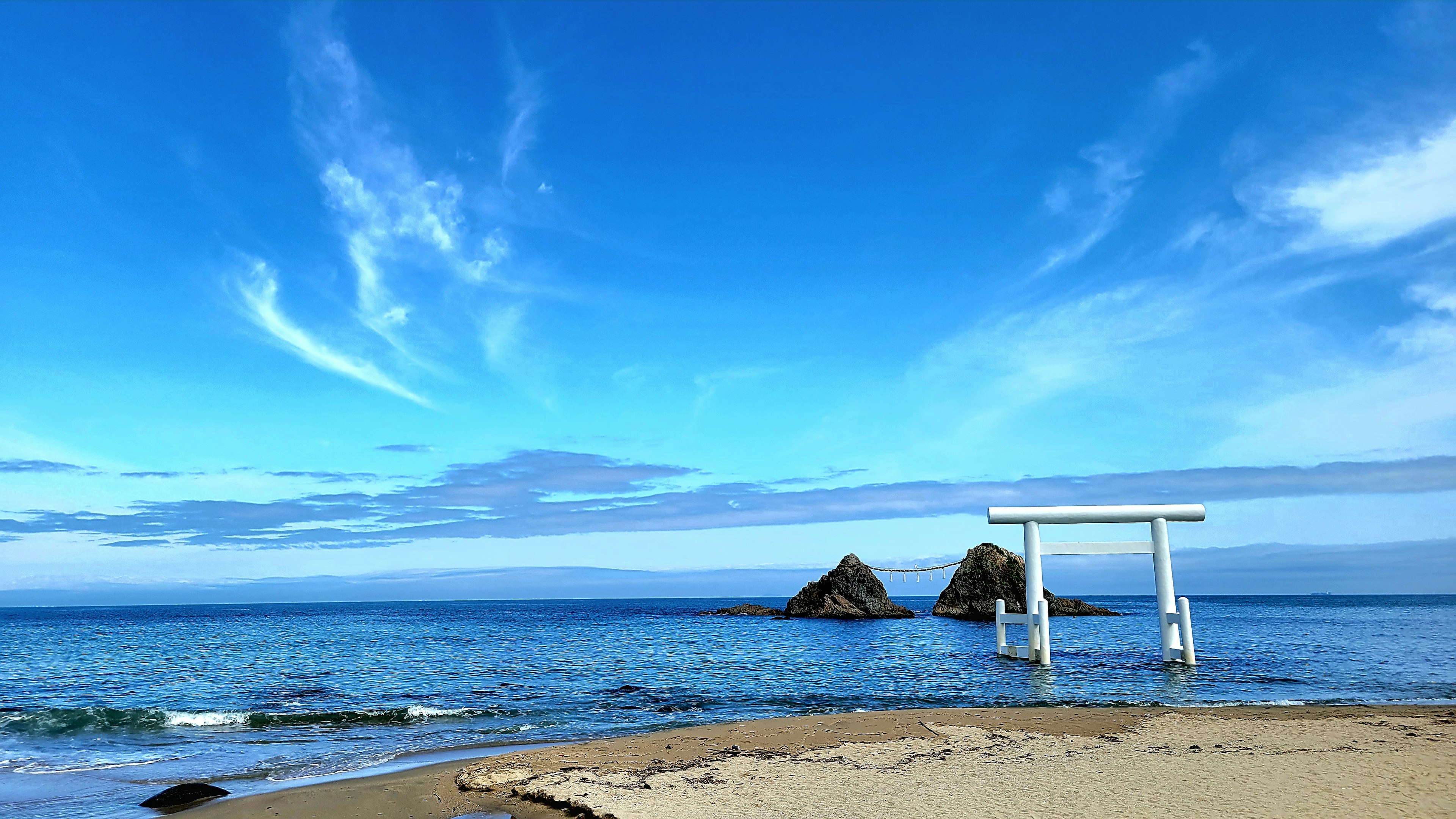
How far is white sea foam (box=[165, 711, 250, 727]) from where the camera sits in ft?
58.2

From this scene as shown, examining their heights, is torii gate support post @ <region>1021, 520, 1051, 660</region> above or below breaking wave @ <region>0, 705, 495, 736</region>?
above

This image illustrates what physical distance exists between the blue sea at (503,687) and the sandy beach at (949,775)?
2741mm

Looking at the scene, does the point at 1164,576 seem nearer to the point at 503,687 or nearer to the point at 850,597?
the point at 503,687

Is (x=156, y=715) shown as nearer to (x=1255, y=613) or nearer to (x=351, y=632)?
(x=351, y=632)

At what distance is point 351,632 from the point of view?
6103cm

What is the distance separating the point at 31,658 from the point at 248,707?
102 feet

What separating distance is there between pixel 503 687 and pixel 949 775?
1735 cm

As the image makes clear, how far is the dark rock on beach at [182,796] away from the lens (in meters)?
10.1

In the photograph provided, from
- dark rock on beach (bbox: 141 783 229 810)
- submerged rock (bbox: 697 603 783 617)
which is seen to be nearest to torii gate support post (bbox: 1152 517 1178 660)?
dark rock on beach (bbox: 141 783 229 810)

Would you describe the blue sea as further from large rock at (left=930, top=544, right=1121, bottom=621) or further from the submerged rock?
the submerged rock

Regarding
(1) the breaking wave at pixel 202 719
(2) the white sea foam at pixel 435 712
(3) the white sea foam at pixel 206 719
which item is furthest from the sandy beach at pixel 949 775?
(3) the white sea foam at pixel 206 719

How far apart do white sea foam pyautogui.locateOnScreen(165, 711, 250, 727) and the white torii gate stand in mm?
22206

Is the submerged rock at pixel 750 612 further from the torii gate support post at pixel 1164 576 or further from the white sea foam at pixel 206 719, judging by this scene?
the white sea foam at pixel 206 719

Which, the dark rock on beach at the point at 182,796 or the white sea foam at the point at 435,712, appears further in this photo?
the white sea foam at the point at 435,712
